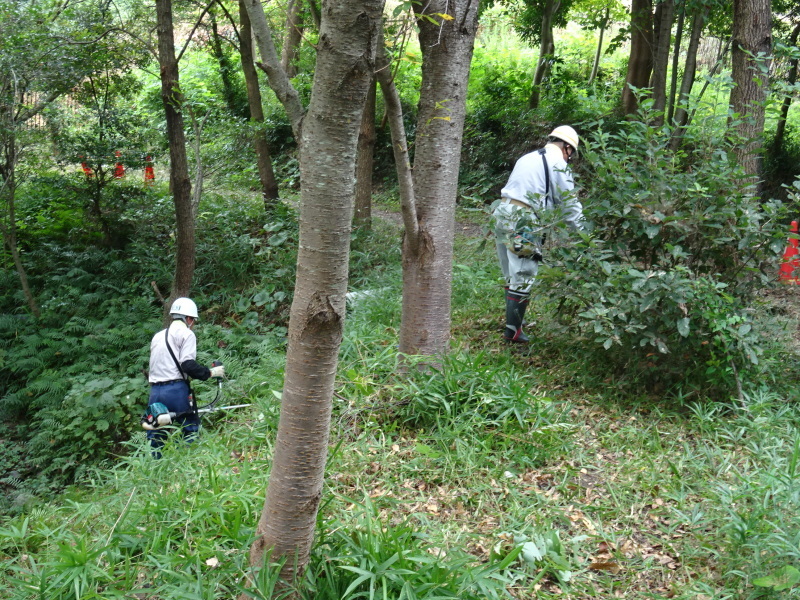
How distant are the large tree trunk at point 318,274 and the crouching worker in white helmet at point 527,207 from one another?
3.06 m

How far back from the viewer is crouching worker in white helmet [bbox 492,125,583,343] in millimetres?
5363

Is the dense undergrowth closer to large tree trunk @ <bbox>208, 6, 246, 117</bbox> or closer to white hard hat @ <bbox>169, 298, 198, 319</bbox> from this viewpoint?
white hard hat @ <bbox>169, 298, 198, 319</bbox>

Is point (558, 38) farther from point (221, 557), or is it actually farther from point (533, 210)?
point (221, 557)

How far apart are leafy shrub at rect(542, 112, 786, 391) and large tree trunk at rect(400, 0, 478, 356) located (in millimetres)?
875

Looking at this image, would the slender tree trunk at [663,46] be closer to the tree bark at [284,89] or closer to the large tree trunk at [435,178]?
the large tree trunk at [435,178]

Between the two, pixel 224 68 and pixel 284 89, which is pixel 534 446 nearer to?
pixel 284 89

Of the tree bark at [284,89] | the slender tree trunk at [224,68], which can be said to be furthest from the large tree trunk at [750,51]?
the slender tree trunk at [224,68]

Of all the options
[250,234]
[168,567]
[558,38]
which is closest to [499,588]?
[168,567]

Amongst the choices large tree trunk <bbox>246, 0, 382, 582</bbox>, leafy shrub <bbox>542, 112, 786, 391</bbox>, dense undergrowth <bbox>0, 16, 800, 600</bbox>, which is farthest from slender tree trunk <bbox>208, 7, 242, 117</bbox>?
large tree trunk <bbox>246, 0, 382, 582</bbox>

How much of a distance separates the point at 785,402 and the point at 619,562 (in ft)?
7.43

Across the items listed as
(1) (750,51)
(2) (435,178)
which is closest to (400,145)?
(2) (435,178)

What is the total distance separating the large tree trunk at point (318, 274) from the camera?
7.46 feet

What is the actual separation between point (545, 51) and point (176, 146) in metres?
9.88

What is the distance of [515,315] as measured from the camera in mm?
5914
